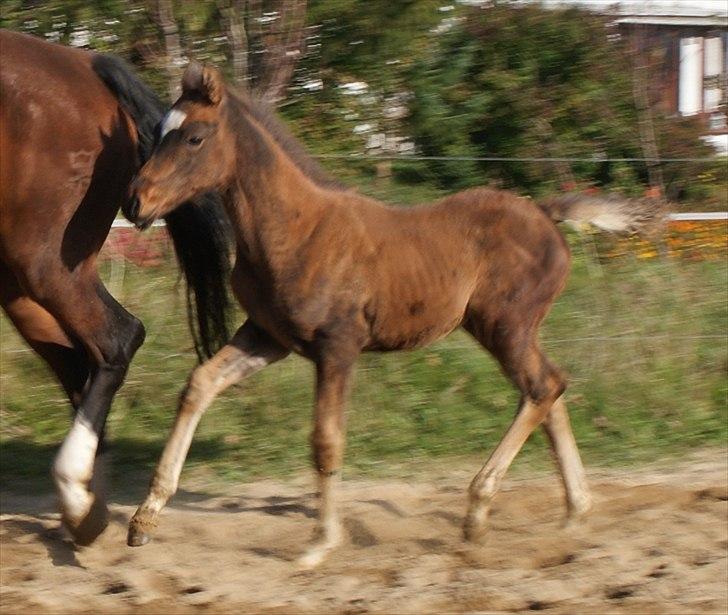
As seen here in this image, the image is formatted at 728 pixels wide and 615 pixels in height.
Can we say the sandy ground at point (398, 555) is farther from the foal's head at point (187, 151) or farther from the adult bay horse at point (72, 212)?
the foal's head at point (187, 151)

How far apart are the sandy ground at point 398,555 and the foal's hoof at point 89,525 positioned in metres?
0.06

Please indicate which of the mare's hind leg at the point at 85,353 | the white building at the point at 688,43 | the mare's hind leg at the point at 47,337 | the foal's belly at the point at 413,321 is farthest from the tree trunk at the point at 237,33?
the foal's belly at the point at 413,321

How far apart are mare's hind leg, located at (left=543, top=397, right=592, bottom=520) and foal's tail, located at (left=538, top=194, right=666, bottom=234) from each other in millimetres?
746

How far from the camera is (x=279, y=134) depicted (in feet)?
14.9

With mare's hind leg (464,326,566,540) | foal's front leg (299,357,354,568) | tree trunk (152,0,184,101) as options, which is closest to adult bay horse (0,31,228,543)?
foal's front leg (299,357,354,568)

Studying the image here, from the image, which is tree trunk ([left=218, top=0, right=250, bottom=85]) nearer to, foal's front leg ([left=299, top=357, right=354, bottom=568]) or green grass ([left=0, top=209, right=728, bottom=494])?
green grass ([left=0, top=209, right=728, bottom=494])

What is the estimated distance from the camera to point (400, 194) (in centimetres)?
852

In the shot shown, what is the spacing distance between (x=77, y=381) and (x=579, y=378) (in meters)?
2.96

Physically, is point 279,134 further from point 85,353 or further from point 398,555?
point 398,555

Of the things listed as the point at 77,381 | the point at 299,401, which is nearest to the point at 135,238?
the point at 299,401

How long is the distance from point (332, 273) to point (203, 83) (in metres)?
0.83

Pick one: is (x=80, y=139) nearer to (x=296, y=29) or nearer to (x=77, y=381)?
(x=77, y=381)

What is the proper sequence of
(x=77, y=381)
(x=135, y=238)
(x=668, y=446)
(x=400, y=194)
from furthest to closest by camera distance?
(x=400, y=194) < (x=135, y=238) < (x=668, y=446) < (x=77, y=381)

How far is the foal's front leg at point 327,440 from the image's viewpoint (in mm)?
4469
